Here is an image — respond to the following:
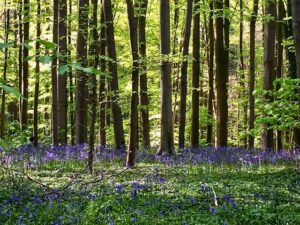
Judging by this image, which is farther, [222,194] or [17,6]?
[17,6]

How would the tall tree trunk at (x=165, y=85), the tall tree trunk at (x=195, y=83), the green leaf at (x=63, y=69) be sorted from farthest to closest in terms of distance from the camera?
the tall tree trunk at (x=195, y=83) → the tall tree trunk at (x=165, y=85) → the green leaf at (x=63, y=69)

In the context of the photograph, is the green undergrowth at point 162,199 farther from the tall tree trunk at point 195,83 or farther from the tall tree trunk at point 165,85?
the tall tree trunk at point 195,83

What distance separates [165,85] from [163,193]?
18.8ft

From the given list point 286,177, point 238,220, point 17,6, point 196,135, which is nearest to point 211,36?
point 196,135

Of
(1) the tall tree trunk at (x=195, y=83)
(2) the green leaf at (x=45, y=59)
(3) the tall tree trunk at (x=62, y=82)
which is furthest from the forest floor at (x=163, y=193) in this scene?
(1) the tall tree trunk at (x=195, y=83)

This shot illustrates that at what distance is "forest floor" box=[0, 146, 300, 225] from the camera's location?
5.67 metres

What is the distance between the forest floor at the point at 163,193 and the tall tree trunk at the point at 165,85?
99 centimetres

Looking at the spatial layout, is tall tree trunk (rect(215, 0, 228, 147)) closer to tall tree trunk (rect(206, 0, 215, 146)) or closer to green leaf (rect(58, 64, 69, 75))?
Result: tall tree trunk (rect(206, 0, 215, 146))

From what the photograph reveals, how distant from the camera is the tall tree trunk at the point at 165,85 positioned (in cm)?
1253

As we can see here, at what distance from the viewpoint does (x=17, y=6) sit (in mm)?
18516

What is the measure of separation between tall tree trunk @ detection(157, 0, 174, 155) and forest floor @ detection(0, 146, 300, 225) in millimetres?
992

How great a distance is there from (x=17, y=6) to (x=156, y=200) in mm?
14147

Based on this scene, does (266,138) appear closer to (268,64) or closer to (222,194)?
(268,64)

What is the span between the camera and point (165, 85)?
41.9ft
